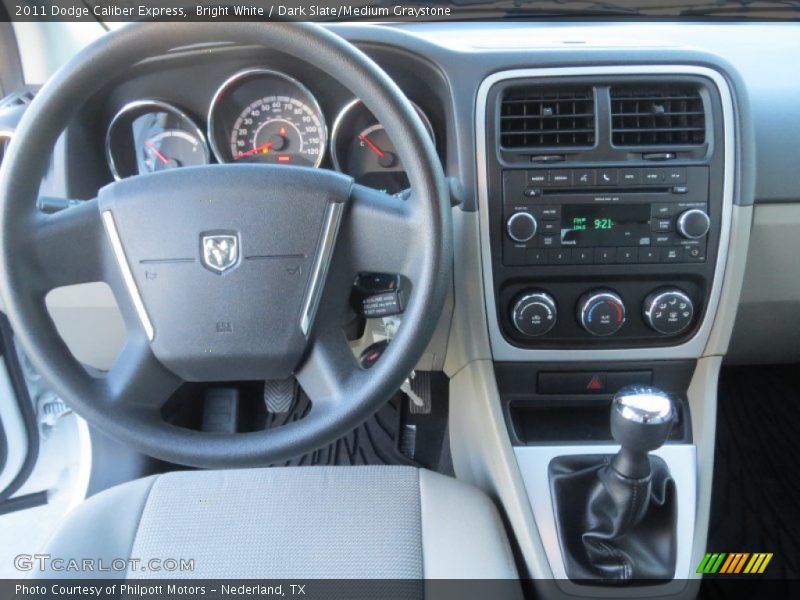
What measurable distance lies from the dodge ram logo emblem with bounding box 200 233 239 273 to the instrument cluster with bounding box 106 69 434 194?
1.27 feet

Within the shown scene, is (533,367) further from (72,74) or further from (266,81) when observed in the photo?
(72,74)

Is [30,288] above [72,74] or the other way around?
the other way around

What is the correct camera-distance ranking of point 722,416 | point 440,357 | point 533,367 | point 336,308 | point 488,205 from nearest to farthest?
1. point 336,308
2. point 488,205
3. point 533,367
4. point 440,357
5. point 722,416

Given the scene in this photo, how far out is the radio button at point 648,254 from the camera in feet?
4.07

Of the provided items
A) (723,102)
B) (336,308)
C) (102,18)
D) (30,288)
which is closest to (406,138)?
(336,308)

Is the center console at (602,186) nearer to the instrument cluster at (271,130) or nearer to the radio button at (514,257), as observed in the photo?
the radio button at (514,257)

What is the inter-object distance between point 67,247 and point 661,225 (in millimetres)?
972

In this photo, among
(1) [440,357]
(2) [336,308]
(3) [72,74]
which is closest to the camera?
(3) [72,74]

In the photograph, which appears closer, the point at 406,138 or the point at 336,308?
the point at 406,138

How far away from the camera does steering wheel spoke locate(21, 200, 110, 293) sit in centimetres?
97

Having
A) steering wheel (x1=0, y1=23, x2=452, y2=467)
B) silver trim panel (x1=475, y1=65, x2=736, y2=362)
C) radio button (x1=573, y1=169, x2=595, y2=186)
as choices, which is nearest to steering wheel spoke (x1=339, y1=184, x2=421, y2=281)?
steering wheel (x1=0, y1=23, x2=452, y2=467)

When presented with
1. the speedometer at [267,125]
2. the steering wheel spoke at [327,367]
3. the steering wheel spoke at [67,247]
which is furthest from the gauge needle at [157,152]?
the steering wheel spoke at [327,367]

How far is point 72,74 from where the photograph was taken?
0.89m

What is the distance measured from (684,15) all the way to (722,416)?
1.12 metres
